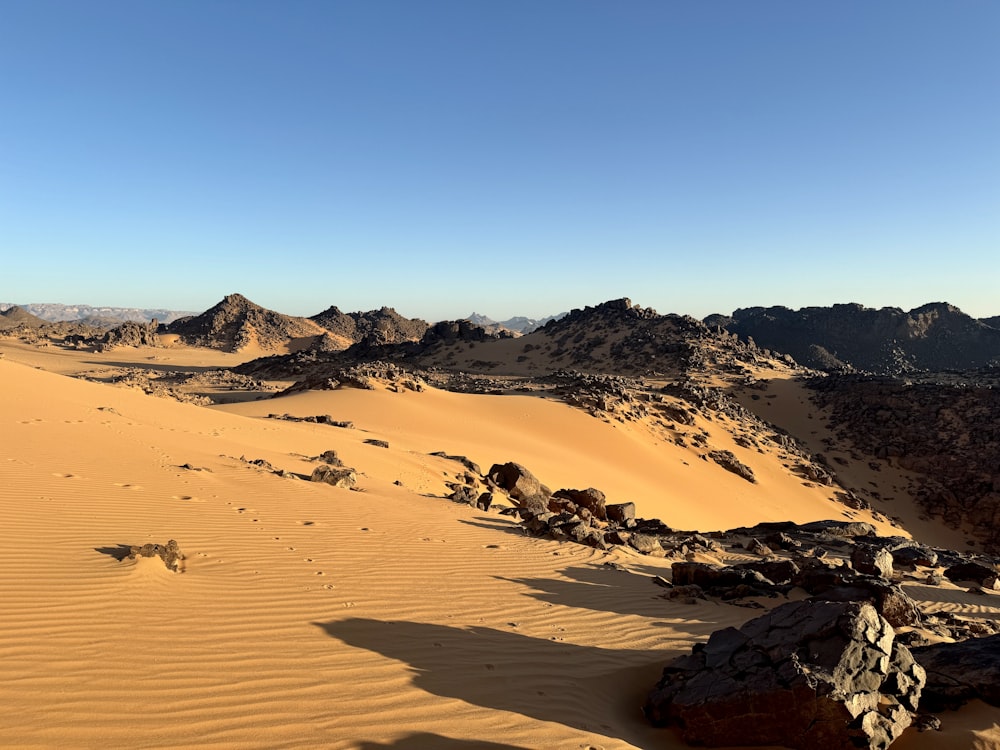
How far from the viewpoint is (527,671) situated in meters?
4.55

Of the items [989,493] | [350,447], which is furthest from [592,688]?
[989,493]

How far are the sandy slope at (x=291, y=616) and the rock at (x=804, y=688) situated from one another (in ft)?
0.89

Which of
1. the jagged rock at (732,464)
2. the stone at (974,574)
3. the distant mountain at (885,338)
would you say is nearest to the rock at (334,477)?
the stone at (974,574)

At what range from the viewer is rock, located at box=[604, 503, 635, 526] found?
12.6 metres

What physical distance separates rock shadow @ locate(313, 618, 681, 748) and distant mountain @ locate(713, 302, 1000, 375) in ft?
169

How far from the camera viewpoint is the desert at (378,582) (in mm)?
3529

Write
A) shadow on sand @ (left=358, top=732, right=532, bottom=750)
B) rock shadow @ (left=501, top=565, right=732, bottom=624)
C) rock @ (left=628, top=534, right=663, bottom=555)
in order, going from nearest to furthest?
shadow on sand @ (left=358, top=732, right=532, bottom=750)
rock shadow @ (left=501, top=565, right=732, bottom=624)
rock @ (left=628, top=534, right=663, bottom=555)

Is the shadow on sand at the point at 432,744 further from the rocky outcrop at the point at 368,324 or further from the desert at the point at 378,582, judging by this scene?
the rocky outcrop at the point at 368,324

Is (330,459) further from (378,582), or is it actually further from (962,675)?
(962,675)

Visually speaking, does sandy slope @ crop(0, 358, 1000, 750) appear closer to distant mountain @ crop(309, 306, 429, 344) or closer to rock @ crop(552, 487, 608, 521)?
rock @ crop(552, 487, 608, 521)

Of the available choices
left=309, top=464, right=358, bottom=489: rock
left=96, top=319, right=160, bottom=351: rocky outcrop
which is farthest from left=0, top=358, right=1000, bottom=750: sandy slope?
left=96, top=319, right=160, bottom=351: rocky outcrop

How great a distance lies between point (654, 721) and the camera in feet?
13.4

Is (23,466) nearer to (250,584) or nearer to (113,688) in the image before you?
(250,584)

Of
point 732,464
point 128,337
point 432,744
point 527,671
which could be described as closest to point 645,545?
point 527,671
